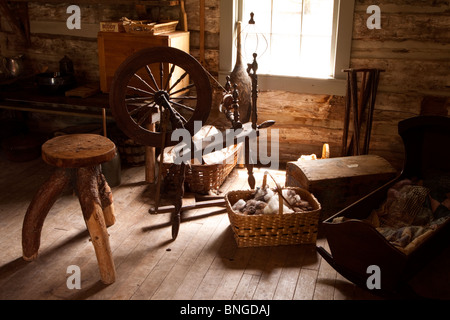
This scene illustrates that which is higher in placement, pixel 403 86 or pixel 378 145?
pixel 403 86

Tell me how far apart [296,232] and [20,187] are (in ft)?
8.16

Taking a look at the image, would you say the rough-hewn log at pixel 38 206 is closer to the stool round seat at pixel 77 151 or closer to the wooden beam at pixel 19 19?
the stool round seat at pixel 77 151

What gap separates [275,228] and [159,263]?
817 mm

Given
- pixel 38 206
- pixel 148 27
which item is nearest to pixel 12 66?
pixel 148 27

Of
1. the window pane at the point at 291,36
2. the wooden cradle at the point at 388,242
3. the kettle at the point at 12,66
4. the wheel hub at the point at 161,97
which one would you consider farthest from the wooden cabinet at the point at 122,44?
the wooden cradle at the point at 388,242

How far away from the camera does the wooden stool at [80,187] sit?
2.94m

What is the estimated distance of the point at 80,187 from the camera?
300cm

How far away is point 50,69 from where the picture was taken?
5223mm

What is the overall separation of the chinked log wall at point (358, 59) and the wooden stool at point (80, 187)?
6.48 ft

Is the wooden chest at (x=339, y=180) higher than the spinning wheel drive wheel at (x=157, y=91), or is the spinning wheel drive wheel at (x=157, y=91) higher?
the spinning wheel drive wheel at (x=157, y=91)

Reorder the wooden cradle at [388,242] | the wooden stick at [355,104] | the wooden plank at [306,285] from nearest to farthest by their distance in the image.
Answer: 1. the wooden cradle at [388,242]
2. the wooden plank at [306,285]
3. the wooden stick at [355,104]
